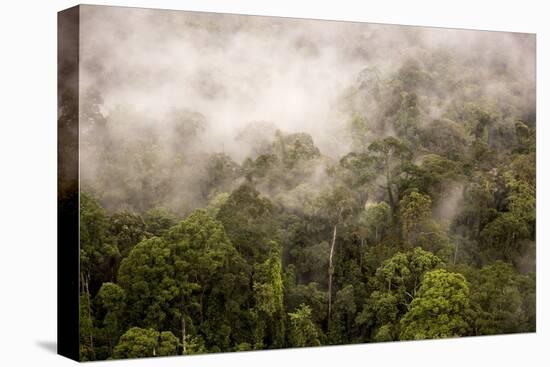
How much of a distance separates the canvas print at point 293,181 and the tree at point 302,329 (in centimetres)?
2

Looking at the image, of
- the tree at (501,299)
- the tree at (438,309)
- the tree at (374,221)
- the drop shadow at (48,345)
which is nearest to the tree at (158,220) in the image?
the drop shadow at (48,345)

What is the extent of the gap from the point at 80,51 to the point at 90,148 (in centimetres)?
87

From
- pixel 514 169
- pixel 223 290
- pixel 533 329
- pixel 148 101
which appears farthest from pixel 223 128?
pixel 533 329

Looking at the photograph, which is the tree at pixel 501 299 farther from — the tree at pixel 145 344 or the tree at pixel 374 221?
the tree at pixel 145 344

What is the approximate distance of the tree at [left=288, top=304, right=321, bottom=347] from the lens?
482 inches

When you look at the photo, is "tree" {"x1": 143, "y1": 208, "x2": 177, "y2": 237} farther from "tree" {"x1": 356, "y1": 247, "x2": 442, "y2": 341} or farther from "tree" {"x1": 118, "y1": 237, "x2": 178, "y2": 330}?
"tree" {"x1": 356, "y1": 247, "x2": 442, "y2": 341}

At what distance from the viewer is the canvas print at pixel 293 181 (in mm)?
11391

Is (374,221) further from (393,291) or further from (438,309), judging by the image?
(438,309)

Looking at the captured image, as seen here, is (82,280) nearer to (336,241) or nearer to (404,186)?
(336,241)

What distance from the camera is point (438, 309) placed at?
42.1 feet

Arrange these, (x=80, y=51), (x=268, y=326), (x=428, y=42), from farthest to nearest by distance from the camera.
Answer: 1. (x=428, y=42)
2. (x=268, y=326)
3. (x=80, y=51)

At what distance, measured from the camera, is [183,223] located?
11672 millimetres

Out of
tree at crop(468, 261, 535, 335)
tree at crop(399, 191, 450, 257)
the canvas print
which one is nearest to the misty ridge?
the canvas print

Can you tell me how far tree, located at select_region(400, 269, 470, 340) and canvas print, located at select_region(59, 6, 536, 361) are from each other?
0.02m
